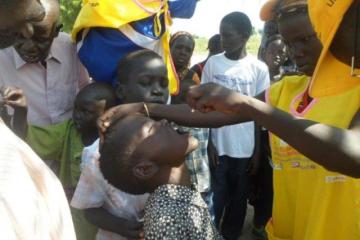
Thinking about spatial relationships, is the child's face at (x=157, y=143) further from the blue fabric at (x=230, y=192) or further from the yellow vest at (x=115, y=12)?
the blue fabric at (x=230, y=192)

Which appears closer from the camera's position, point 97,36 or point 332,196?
point 332,196

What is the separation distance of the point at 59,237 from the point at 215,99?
714mm

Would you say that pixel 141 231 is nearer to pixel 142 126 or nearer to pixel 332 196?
pixel 142 126

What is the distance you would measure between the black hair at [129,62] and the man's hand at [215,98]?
34.7 inches

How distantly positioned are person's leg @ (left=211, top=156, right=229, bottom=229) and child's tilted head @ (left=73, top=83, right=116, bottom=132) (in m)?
1.80

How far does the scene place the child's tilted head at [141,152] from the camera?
1697 mm

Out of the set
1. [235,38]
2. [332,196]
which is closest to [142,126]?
[332,196]

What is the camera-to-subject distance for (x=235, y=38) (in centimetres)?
427

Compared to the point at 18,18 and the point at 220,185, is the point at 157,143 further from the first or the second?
the point at 220,185

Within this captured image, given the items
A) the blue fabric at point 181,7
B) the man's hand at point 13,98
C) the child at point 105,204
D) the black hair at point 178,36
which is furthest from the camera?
the black hair at point 178,36

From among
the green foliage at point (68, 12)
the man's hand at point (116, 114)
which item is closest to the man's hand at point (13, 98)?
the man's hand at point (116, 114)

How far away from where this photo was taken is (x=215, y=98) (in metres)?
1.38

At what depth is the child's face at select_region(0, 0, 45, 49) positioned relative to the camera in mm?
1017

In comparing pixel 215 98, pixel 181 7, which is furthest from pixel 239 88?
pixel 215 98
